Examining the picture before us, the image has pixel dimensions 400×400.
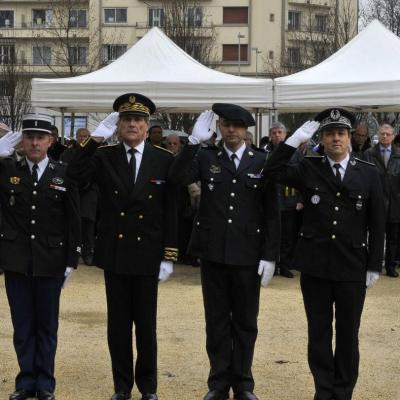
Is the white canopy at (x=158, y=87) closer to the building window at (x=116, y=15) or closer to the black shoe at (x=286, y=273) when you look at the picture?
the black shoe at (x=286, y=273)

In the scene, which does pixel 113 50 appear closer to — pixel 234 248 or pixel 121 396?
pixel 234 248

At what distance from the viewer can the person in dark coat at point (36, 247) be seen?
5.28 meters

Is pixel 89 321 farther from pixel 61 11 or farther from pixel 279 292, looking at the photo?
pixel 61 11

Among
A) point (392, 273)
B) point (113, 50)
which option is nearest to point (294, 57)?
point (113, 50)

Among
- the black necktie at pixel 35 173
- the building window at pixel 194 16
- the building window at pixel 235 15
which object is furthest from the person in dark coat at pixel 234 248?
the building window at pixel 235 15

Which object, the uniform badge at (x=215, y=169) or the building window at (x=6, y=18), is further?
the building window at (x=6, y=18)

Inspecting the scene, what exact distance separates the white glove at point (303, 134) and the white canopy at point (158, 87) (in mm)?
6524

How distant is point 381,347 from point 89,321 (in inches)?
115

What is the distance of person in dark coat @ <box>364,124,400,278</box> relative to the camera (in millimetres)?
11062

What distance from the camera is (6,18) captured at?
63031 mm

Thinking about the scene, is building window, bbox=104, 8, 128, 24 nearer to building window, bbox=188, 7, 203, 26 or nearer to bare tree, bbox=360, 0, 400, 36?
building window, bbox=188, 7, 203, 26

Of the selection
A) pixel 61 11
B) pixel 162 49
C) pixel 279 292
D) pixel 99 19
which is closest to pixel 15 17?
pixel 99 19

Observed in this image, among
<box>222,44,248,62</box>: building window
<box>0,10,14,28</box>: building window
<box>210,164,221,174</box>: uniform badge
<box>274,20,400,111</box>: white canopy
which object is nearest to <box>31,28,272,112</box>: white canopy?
<box>274,20,400,111</box>: white canopy

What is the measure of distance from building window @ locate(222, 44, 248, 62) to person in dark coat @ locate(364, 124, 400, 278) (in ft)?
158
